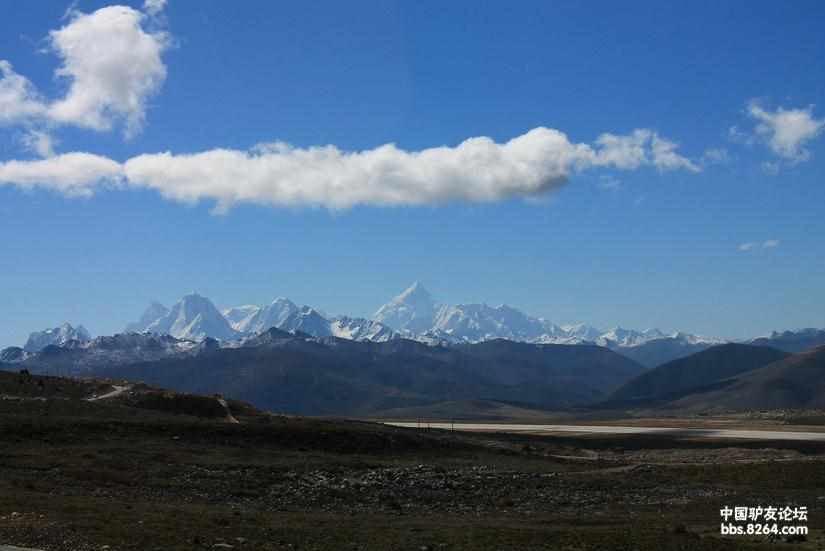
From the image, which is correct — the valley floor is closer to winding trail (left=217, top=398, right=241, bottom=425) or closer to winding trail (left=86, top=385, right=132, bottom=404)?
winding trail (left=217, top=398, right=241, bottom=425)

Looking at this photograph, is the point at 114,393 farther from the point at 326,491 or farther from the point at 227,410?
the point at 326,491

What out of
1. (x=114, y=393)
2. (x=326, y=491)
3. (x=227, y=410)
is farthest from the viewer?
(x=114, y=393)

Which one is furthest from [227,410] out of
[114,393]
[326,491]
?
[326,491]

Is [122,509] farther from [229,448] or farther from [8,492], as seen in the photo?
[229,448]

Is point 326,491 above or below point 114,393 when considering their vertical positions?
below

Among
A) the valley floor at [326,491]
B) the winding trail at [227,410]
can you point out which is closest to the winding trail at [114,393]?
the winding trail at [227,410]

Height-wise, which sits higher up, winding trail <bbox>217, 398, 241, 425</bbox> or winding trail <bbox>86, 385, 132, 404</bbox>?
winding trail <bbox>86, 385, 132, 404</bbox>

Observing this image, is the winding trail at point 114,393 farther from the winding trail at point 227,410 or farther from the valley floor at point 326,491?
the valley floor at point 326,491

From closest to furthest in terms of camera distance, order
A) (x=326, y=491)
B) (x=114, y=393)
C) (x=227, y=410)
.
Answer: (x=326, y=491) < (x=227, y=410) < (x=114, y=393)

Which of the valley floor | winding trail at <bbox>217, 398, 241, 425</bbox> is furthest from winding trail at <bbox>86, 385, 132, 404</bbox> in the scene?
the valley floor

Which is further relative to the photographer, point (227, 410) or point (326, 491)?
point (227, 410)

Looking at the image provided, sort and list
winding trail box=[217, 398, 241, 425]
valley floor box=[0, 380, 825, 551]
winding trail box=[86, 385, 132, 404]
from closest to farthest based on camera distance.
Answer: valley floor box=[0, 380, 825, 551] → winding trail box=[217, 398, 241, 425] → winding trail box=[86, 385, 132, 404]

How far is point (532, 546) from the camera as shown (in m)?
31.2

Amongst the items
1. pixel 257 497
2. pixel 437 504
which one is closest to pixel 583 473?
pixel 437 504
